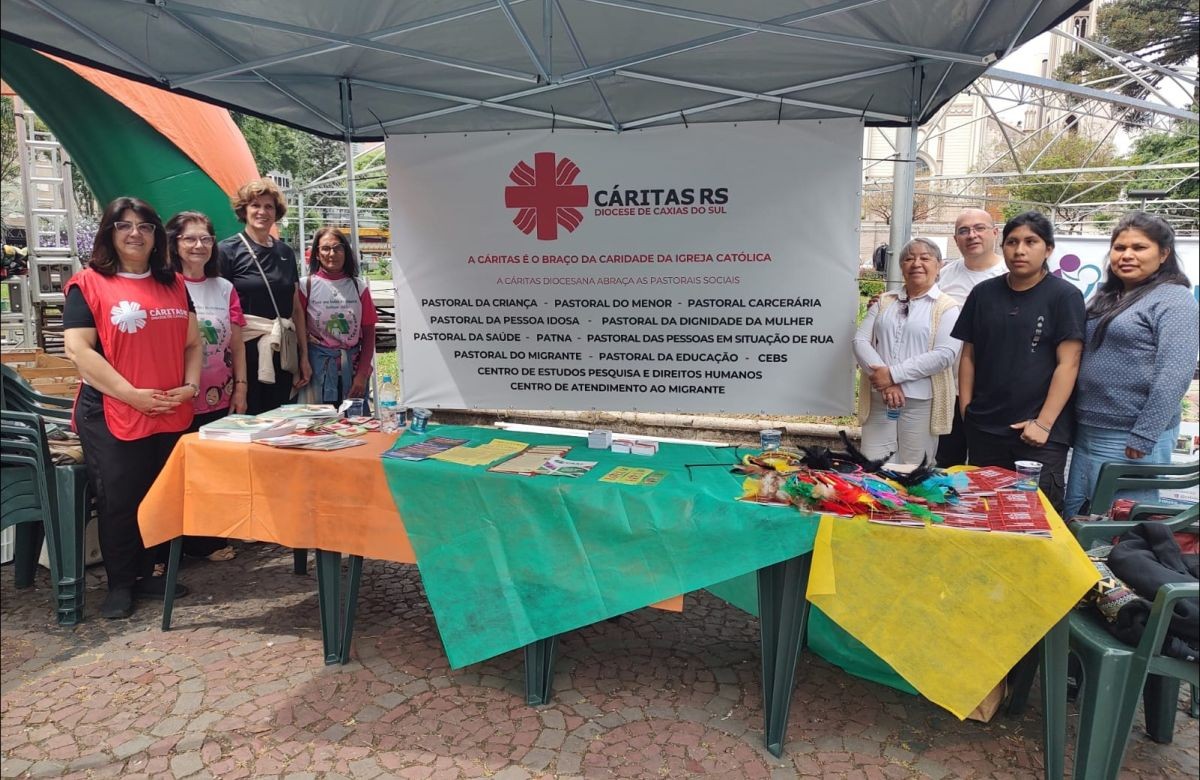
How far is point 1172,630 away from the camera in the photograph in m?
1.76

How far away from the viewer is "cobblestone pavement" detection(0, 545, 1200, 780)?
6.81 feet

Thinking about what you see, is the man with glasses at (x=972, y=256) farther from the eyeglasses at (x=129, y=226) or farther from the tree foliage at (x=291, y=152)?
the tree foliage at (x=291, y=152)

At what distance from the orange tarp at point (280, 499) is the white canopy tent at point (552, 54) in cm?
136

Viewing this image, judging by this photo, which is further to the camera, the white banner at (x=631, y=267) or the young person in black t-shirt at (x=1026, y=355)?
the white banner at (x=631, y=267)

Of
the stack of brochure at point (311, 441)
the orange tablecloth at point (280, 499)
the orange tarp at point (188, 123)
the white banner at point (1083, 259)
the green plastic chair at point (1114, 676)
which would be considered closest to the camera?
the green plastic chair at point (1114, 676)

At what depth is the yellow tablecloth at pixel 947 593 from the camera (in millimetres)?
1795

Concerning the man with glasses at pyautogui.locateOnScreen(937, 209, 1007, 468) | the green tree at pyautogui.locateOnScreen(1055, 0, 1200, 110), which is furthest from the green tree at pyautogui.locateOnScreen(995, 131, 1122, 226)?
the man with glasses at pyautogui.locateOnScreen(937, 209, 1007, 468)

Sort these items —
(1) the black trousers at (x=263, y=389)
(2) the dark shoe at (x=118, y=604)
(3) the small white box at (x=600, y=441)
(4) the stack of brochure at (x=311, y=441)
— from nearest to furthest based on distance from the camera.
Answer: (4) the stack of brochure at (x=311, y=441)
(3) the small white box at (x=600, y=441)
(2) the dark shoe at (x=118, y=604)
(1) the black trousers at (x=263, y=389)

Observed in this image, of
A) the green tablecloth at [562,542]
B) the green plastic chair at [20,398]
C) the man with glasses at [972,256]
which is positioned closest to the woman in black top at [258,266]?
the green plastic chair at [20,398]

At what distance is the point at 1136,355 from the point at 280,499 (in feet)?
9.78

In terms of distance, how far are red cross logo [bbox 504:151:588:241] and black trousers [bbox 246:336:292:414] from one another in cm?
139

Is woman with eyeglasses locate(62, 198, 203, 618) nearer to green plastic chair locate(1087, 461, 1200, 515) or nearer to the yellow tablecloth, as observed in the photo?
the yellow tablecloth

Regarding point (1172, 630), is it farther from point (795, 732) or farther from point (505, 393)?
point (505, 393)

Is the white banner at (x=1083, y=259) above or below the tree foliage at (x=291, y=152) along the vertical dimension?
below
